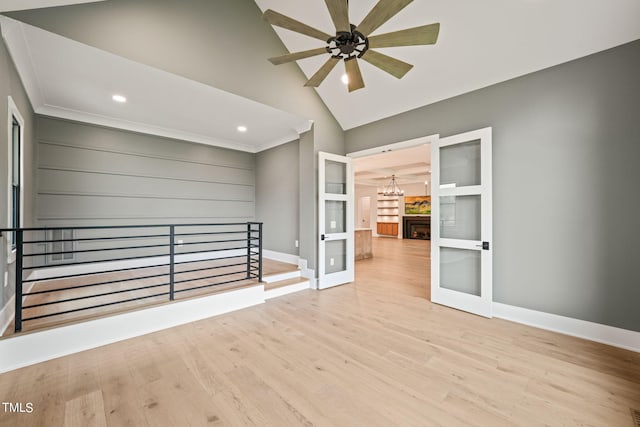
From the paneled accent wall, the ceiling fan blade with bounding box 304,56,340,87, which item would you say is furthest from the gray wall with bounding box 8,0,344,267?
the paneled accent wall

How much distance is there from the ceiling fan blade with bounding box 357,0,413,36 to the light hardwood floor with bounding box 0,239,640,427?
110 inches

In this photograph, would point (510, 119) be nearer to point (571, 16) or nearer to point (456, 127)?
point (456, 127)

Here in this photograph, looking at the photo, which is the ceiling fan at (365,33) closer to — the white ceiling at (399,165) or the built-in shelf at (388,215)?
the white ceiling at (399,165)

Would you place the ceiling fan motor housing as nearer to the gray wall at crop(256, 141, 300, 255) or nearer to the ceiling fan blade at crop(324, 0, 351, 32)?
the ceiling fan blade at crop(324, 0, 351, 32)

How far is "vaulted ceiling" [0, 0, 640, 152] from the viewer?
8.22 ft

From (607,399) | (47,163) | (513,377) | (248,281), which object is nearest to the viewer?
(607,399)

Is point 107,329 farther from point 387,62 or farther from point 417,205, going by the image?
point 417,205

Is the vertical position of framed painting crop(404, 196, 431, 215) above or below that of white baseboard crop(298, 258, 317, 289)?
above

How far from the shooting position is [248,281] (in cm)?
399

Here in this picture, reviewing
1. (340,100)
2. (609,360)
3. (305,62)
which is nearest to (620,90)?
(609,360)

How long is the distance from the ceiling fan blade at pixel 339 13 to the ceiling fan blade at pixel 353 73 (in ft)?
1.13

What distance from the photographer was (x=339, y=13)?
1934 millimetres

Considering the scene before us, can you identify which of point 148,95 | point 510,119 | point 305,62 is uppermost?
point 305,62

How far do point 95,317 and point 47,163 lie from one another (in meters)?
3.38
